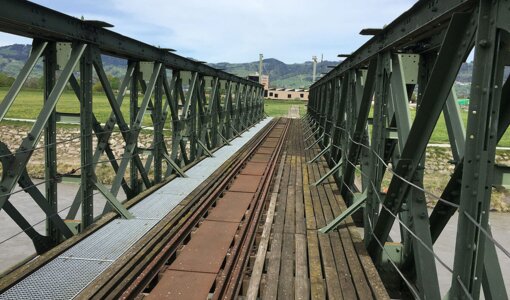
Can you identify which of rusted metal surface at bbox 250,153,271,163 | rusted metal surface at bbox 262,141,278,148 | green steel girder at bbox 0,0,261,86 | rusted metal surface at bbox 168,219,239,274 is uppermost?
green steel girder at bbox 0,0,261,86

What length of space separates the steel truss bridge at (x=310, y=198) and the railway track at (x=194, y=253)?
0.02 metres

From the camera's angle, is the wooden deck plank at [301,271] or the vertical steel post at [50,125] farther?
the vertical steel post at [50,125]

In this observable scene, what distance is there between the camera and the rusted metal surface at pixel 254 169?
10.6 meters

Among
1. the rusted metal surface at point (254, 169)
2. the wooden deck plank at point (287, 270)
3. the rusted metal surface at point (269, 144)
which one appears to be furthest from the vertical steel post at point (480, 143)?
the rusted metal surface at point (269, 144)

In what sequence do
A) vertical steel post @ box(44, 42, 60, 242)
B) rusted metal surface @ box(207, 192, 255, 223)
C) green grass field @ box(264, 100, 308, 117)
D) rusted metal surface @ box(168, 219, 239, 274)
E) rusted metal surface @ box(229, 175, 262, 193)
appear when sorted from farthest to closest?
green grass field @ box(264, 100, 308, 117)
rusted metal surface @ box(229, 175, 262, 193)
rusted metal surface @ box(207, 192, 255, 223)
vertical steel post @ box(44, 42, 60, 242)
rusted metal surface @ box(168, 219, 239, 274)

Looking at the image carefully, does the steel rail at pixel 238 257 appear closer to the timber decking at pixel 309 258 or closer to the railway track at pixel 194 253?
the railway track at pixel 194 253

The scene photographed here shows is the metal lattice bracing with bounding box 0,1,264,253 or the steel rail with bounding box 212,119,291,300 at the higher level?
the metal lattice bracing with bounding box 0,1,264,253

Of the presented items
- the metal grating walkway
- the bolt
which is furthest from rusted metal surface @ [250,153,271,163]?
the bolt

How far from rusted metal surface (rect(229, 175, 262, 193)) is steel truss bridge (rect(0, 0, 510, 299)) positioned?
463mm

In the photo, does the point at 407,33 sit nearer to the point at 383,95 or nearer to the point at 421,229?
the point at 383,95

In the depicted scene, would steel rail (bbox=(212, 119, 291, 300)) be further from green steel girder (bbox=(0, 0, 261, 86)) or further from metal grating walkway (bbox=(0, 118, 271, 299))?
green steel girder (bbox=(0, 0, 261, 86))

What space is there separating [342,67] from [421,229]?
254 inches

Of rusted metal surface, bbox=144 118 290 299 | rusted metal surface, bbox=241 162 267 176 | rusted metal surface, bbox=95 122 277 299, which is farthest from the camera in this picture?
rusted metal surface, bbox=241 162 267 176

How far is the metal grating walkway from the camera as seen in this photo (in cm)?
391
